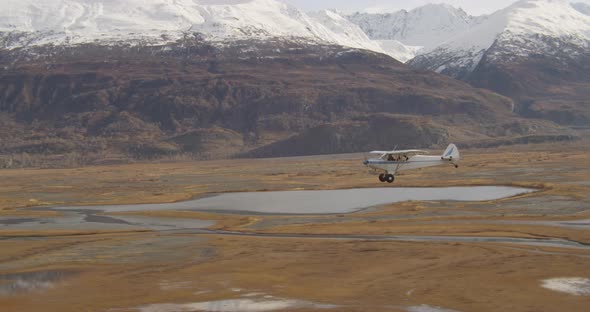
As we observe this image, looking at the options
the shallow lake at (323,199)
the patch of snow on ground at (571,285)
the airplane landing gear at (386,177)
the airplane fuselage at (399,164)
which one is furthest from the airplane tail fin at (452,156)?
the patch of snow on ground at (571,285)

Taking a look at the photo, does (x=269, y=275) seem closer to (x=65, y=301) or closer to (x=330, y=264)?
(x=330, y=264)

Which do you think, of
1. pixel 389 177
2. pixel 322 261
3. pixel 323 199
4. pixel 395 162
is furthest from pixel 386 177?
pixel 322 261

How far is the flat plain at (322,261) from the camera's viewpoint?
34.2 metres

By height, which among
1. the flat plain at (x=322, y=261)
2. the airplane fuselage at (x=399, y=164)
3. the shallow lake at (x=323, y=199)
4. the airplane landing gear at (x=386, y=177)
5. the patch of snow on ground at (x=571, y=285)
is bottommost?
the shallow lake at (x=323, y=199)

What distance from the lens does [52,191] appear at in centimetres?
11631

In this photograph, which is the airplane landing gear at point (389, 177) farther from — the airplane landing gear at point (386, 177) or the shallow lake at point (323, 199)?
the shallow lake at point (323, 199)

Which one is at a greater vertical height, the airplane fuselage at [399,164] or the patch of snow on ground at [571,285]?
the patch of snow on ground at [571,285]

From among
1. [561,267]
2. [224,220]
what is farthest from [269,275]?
[224,220]

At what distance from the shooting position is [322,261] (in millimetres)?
43656

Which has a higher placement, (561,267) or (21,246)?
(561,267)

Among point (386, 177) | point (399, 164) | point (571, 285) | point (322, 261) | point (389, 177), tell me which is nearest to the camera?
point (571, 285)

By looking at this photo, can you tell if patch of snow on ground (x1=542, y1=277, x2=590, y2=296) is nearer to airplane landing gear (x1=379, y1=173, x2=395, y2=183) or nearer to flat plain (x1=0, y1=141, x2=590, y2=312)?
flat plain (x1=0, y1=141, x2=590, y2=312)

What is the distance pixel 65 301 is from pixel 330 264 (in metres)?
14.1

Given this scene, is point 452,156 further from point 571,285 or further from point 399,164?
point 571,285
